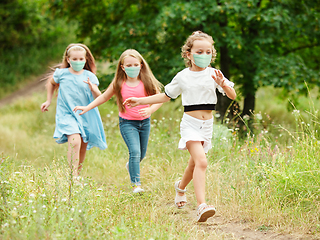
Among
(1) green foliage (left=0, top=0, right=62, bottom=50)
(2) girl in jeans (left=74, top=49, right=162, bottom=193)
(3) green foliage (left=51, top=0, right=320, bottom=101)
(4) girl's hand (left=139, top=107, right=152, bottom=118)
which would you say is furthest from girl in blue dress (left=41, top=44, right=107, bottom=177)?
(1) green foliage (left=0, top=0, right=62, bottom=50)

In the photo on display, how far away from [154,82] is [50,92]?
149 centimetres

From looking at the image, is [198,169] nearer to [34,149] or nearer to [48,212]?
[48,212]

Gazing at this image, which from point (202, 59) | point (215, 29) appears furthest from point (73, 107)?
point (215, 29)

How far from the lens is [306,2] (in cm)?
796

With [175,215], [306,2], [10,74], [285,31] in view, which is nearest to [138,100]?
[175,215]

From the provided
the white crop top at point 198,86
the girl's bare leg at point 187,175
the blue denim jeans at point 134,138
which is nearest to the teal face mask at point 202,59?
the white crop top at point 198,86

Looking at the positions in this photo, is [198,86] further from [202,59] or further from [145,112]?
[145,112]

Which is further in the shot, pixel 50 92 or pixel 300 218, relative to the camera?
pixel 50 92

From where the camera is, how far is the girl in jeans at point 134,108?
418 cm

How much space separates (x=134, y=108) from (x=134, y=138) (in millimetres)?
366

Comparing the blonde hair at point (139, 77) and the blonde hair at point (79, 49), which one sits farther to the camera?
the blonde hair at point (79, 49)

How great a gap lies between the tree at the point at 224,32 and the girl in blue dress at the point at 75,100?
253cm

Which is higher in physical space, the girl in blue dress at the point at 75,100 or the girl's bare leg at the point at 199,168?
the girl in blue dress at the point at 75,100

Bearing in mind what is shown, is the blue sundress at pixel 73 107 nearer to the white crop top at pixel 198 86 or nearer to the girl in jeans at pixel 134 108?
the girl in jeans at pixel 134 108
